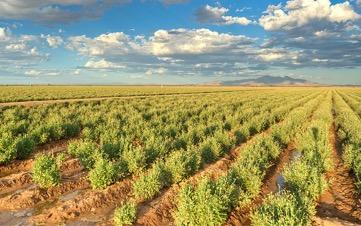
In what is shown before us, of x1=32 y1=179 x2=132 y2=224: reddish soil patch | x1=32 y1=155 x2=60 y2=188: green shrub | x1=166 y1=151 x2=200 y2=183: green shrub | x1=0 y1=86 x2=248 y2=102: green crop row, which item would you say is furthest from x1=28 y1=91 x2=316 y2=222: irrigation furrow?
x1=0 y1=86 x2=248 y2=102: green crop row

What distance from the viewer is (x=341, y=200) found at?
11.7m

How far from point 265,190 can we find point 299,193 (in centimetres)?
248

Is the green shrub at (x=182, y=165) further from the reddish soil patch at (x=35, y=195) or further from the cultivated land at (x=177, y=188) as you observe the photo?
the reddish soil patch at (x=35, y=195)

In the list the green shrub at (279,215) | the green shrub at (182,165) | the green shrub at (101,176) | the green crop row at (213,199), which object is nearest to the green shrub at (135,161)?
the green shrub at (182,165)

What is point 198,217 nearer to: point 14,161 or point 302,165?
point 302,165

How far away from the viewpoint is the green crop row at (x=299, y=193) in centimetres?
779

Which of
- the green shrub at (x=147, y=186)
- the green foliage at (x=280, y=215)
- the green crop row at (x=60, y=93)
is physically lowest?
the green crop row at (x=60, y=93)

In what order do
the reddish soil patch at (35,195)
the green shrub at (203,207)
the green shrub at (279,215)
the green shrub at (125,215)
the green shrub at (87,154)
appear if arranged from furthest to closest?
the green shrub at (87,154), the reddish soil patch at (35,195), the green shrub at (125,215), the green shrub at (203,207), the green shrub at (279,215)

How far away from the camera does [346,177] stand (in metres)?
14.2

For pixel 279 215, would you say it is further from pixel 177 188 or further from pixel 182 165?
pixel 182 165

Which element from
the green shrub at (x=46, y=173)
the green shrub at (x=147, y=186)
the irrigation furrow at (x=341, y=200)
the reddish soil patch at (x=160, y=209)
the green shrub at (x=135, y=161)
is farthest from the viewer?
the green shrub at (x=135, y=161)

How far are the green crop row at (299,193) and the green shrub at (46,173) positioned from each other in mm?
5772

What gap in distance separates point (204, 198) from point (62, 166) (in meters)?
7.18

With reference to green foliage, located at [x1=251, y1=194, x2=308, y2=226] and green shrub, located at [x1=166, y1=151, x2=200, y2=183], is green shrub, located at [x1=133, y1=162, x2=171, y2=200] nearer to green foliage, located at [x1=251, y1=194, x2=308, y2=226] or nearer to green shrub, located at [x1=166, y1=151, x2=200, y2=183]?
green shrub, located at [x1=166, y1=151, x2=200, y2=183]
